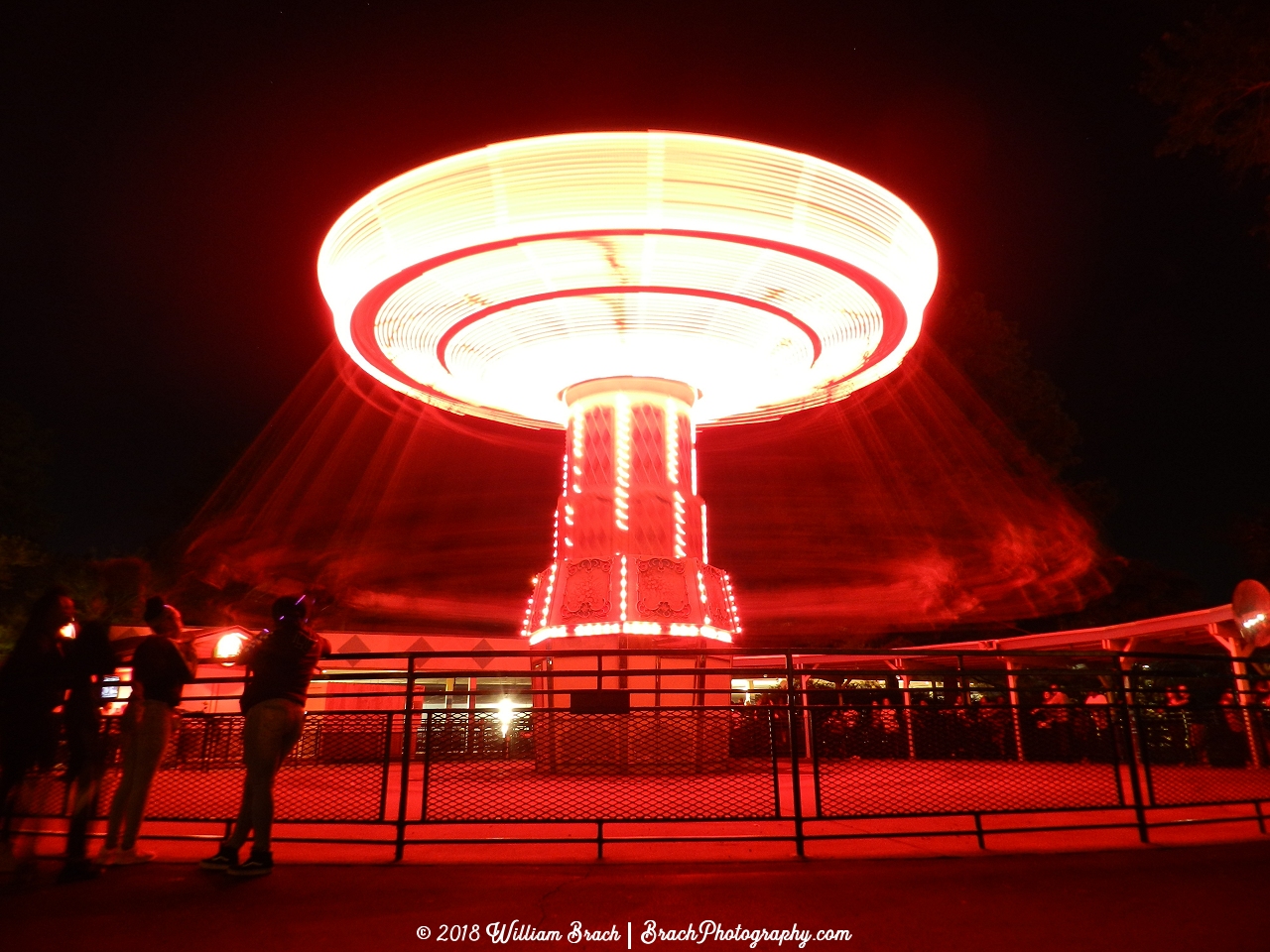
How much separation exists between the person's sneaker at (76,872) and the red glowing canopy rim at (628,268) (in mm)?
7278

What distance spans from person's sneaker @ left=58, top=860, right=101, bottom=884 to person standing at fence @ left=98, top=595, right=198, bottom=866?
0.95 ft

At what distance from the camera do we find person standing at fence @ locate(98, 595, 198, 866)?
18.4ft

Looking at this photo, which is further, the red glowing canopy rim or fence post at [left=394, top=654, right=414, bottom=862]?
the red glowing canopy rim

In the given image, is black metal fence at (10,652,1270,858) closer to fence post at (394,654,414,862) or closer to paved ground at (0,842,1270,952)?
fence post at (394,654,414,862)

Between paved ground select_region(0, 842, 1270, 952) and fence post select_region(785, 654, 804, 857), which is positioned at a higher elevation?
fence post select_region(785, 654, 804, 857)

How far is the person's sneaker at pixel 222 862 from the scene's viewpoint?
17.3 ft

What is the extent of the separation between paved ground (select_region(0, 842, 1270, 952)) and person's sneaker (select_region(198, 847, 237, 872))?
86 mm

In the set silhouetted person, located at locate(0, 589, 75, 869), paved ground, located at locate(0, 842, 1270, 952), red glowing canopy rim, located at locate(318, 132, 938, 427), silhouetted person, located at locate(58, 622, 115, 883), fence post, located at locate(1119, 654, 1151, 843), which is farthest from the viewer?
red glowing canopy rim, located at locate(318, 132, 938, 427)

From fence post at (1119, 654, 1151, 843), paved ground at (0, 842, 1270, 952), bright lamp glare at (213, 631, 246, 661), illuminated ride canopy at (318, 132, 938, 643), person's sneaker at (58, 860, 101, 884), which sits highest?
illuminated ride canopy at (318, 132, 938, 643)

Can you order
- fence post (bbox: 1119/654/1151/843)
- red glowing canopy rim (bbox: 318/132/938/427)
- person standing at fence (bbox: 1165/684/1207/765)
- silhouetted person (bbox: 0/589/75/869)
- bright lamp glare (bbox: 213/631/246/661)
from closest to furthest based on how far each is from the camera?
silhouetted person (bbox: 0/589/75/869)
fence post (bbox: 1119/654/1151/843)
person standing at fence (bbox: 1165/684/1207/765)
red glowing canopy rim (bbox: 318/132/938/427)
bright lamp glare (bbox: 213/631/246/661)

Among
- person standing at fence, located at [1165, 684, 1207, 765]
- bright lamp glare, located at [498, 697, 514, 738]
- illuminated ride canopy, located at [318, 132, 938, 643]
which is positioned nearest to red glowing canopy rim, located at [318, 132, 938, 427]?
illuminated ride canopy, located at [318, 132, 938, 643]

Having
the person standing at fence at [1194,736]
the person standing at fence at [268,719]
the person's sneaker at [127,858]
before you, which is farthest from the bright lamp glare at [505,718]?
the person standing at fence at [1194,736]

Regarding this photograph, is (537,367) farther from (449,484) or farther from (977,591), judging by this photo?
(449,484)

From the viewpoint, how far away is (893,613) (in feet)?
82.8
